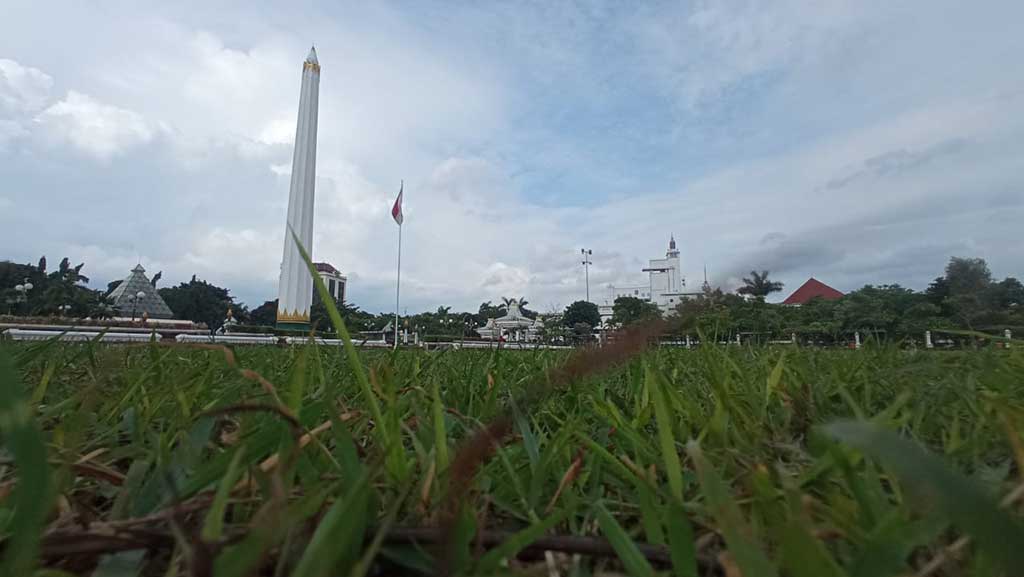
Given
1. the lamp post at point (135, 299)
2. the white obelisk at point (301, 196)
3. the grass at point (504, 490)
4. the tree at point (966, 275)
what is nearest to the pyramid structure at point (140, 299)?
the lamp post at point (135, 299)

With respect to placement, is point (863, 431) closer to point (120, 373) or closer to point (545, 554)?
point (545, 554)

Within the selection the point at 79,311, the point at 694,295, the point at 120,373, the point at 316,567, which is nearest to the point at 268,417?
the point at 316,567

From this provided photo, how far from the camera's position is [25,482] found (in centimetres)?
28

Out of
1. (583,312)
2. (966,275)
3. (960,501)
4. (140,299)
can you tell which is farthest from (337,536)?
(583,312)

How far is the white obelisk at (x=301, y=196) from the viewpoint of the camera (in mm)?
24953

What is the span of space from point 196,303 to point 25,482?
6244cm

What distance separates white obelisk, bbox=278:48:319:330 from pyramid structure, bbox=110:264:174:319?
91.2 ft

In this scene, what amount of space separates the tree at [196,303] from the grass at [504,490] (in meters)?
59.3

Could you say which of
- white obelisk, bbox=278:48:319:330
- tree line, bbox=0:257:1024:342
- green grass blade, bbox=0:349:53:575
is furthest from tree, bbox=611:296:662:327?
white obelisk, bbox=278:48:319:330

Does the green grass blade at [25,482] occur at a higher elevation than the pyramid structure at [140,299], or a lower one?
lower

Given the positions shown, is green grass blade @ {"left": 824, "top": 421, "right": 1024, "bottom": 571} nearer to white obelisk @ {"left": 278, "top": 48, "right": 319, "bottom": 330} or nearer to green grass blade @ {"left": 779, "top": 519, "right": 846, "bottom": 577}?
green grass blade @ {"left": 779, "top": 519, "right": 846, "bottom": 577}

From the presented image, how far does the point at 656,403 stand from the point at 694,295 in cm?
23

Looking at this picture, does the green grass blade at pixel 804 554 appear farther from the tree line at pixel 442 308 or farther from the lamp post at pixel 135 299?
the lamp post at pixel 135 299

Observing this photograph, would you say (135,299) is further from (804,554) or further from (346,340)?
(804,554)
